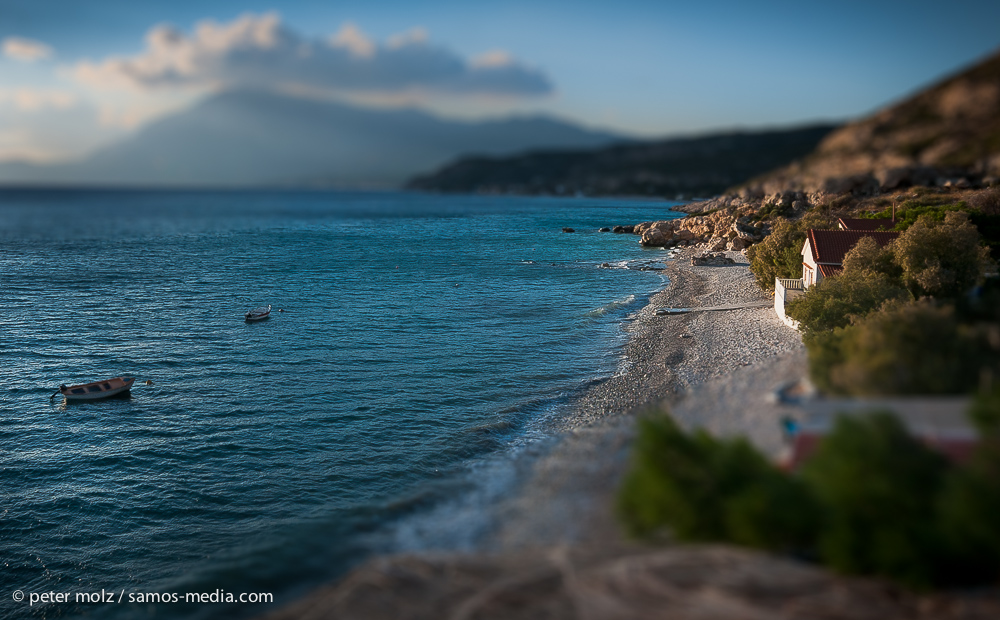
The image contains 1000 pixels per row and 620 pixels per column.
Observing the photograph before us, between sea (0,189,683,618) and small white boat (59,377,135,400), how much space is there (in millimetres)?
497

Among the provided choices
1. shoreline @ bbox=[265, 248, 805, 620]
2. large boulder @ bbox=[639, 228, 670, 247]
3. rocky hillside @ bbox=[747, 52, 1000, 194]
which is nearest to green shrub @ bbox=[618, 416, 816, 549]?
shoreline @ bbox=[265, 248, 805, 620]

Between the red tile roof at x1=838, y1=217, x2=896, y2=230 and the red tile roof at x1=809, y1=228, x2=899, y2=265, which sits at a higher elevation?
the red tile roof at x1=838, y1=217, x2=896, y2=230

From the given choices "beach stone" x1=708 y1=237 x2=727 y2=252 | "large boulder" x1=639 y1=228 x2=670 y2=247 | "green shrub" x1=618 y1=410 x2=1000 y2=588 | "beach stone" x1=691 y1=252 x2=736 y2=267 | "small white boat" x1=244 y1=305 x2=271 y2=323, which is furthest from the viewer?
"large boulder" x1=639 y1=228 x2=670 y2=247

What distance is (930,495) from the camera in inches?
386

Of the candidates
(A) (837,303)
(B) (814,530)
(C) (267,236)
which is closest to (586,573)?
(B) (814,530)

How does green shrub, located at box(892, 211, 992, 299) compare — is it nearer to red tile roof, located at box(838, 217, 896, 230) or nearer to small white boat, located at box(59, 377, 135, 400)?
red tile roof, located at box(838, 217, 896, 230)

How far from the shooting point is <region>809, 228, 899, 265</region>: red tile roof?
3219cm

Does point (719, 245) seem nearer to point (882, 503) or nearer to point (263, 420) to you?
point (263, 420)

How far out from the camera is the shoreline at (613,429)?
1175cm

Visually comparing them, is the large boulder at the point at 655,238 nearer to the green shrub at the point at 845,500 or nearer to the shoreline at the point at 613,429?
the shoreline at the point at 613,429

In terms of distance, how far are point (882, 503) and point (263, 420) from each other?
2122cm

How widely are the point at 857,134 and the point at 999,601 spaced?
828 cm

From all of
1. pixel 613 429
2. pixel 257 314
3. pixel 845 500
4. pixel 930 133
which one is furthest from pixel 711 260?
pixel 930 133

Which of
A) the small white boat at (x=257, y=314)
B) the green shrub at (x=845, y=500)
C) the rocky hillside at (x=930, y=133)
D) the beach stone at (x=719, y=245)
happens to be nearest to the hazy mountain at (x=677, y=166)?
the beach stone at (x=719, y=245)
